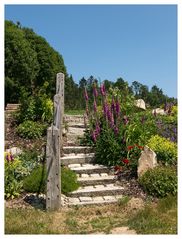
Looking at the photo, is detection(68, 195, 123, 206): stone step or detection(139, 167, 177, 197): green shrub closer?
detection(68, 195, 123, 206): stone step

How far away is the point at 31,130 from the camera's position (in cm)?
1148

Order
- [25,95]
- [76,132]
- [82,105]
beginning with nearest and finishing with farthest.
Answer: [76,132] → [25,95] → [82,105]

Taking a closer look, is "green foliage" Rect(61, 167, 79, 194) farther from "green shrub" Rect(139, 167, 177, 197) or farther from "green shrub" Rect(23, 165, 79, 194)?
"green shrub" Rect(139, 167, 177, 197)

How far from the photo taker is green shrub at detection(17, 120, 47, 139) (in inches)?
449

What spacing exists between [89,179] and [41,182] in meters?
1.04

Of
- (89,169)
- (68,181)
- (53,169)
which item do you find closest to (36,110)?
(89,169)

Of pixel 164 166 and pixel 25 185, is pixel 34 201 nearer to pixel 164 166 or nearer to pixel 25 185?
pixel 25 185

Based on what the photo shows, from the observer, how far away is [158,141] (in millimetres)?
9812

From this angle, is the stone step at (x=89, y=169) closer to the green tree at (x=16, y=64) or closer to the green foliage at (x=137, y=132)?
the green foliage at (x=137, y=132)

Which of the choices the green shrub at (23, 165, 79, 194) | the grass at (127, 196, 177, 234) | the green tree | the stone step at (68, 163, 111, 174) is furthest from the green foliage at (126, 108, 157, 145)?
the green tree

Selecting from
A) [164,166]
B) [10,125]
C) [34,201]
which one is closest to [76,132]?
[10,125]

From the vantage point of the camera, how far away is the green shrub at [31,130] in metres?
11.4

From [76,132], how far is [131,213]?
4.98 meters

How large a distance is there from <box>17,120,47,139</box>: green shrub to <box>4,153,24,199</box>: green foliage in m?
2.58
